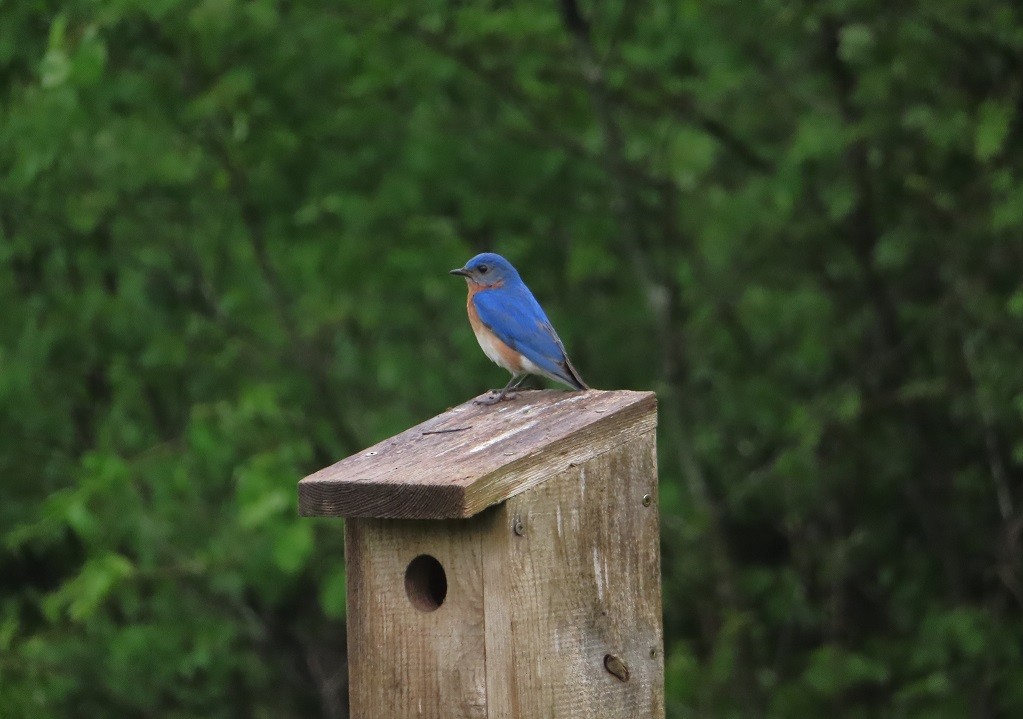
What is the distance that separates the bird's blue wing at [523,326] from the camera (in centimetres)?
391

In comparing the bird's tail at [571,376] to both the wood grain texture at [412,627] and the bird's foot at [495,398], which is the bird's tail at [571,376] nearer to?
the bird's foot at [495,398]

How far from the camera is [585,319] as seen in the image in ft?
24.0

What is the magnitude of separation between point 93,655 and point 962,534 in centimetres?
398

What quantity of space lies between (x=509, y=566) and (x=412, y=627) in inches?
11.5

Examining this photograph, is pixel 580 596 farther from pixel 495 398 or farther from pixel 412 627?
pixel 495 398

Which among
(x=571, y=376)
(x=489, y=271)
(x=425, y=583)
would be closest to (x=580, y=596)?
(x=425, y=583)

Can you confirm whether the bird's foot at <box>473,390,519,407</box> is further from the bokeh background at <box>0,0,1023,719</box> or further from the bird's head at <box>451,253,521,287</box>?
the bokeh background at <box>0,0,1023,719</box>

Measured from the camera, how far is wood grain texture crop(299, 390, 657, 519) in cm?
280

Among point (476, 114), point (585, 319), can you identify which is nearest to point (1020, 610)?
point (585, 319)

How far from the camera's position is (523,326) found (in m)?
4.09

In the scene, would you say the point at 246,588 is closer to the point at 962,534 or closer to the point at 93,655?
the point at 93,655

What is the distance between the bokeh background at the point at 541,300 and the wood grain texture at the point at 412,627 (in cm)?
236

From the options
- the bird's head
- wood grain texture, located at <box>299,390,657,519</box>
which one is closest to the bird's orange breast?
the bird's head

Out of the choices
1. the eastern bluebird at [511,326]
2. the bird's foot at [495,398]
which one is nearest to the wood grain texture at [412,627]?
the bird's foot at [495,398]
